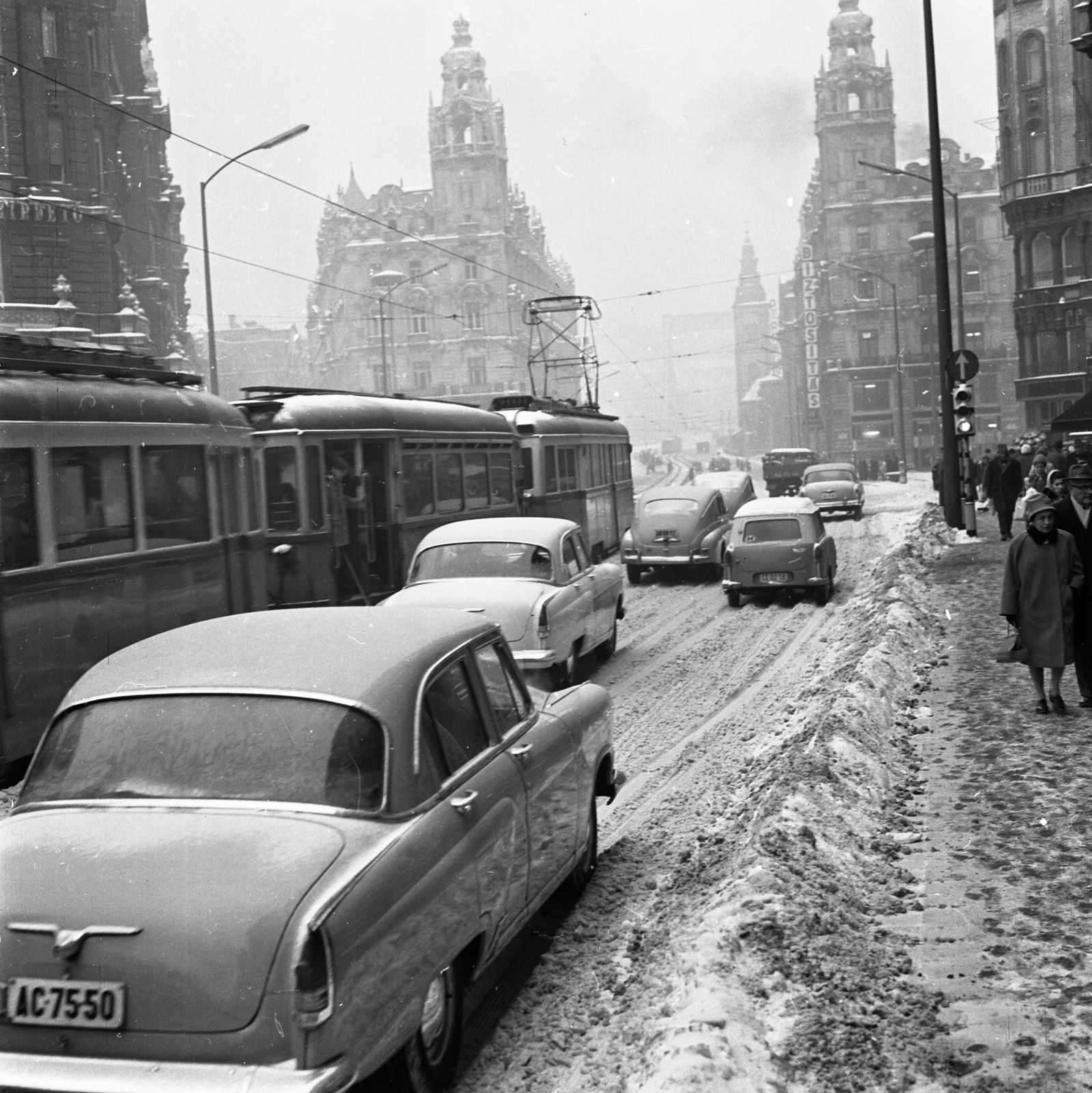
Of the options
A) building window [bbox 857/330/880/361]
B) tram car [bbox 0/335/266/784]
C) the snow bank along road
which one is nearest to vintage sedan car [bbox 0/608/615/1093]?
the snow bank along road

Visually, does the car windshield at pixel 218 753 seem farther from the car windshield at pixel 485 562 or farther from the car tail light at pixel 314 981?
the car windshield at pixel 485 562

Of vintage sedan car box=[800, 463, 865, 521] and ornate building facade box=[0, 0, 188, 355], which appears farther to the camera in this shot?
ornate building facade box=[0, 0, 188, 355]

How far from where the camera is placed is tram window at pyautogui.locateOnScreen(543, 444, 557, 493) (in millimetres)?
25031

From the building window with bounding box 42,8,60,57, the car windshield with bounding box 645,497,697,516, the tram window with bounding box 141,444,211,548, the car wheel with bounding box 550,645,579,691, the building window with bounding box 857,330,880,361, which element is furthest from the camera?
the building window with bounding box 857,330,880,361

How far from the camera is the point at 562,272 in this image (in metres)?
142

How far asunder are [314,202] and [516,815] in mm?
141614

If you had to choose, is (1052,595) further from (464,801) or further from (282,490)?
(282,490)

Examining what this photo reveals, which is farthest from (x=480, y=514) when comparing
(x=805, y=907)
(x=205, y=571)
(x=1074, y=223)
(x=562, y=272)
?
(x=562, y=272)

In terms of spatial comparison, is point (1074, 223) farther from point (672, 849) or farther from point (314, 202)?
point (314, 202)

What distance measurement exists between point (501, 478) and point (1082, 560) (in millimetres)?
14004

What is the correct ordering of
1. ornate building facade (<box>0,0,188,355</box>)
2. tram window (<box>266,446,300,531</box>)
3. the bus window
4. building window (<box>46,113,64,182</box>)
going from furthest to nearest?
building window (<box>46,113,64,182</box>), ornate building facade (<box>0,0,188,355</box>), tram window (<box>266,446,300,531</box>), the bus window

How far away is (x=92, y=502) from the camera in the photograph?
34.9 ft

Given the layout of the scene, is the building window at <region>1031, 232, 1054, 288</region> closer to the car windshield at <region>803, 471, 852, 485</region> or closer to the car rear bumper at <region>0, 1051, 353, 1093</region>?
the car windshield at <region>803, 471, 852, 485</region>

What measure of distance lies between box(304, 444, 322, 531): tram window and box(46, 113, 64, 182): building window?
29711 millimetres
